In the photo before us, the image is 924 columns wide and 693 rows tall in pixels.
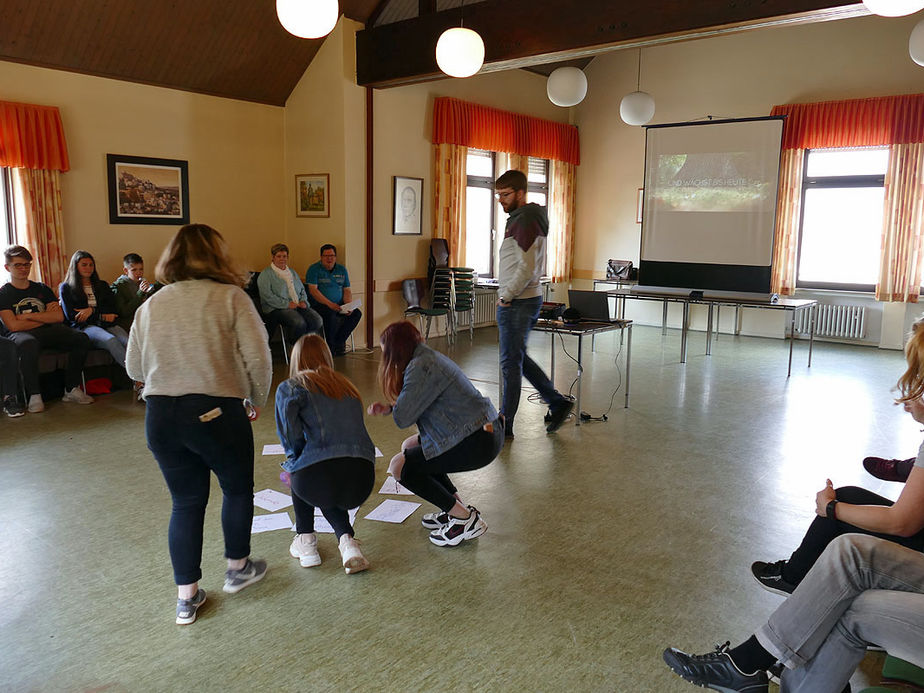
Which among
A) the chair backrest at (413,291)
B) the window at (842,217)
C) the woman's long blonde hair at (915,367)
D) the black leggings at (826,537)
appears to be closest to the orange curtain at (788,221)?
the window at (842,217)

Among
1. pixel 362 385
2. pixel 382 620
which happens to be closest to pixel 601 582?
pixel 382 620

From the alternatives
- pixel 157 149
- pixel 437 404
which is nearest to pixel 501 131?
pixel 157 149

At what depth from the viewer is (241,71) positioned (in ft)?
22.8

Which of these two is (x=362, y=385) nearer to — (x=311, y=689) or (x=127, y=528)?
(x=127, y=528)

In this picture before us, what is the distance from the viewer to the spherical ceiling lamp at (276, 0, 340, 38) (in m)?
3.80

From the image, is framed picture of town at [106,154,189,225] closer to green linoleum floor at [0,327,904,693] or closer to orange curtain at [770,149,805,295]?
green linoleum floor at [0,327,904,693]

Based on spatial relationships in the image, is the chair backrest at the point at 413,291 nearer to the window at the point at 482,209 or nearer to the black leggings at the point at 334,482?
the window at the point at 482,209

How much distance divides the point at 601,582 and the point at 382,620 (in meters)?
0.83

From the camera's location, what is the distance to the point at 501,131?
8844 mm

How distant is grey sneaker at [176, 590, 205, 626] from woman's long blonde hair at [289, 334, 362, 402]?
31.5 inches

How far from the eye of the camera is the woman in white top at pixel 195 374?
2225 millimetres

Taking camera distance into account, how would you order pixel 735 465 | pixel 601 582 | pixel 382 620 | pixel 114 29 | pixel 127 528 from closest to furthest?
pixel 382 620 < pixel 601 582 < pixel 127 528 < pixel 735 465 < pixel 114 29

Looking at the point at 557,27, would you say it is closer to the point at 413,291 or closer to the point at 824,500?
the point at 413,291

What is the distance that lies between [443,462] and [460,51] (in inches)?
120
